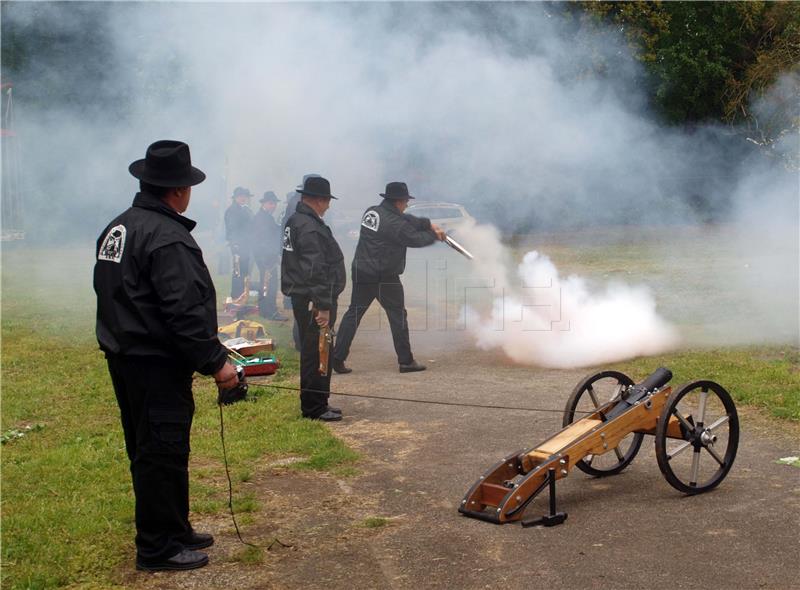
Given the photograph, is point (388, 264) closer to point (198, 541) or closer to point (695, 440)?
point (695, 440)

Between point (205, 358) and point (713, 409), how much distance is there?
4496 millimetres

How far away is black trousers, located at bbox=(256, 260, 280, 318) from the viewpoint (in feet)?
44.0

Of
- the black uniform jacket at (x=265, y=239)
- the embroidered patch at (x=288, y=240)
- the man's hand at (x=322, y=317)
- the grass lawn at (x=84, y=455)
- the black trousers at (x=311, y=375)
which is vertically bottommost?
the grass lawn at (x=84, y=455)

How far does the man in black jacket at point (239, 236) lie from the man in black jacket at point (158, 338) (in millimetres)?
9895

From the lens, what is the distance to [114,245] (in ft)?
13.8

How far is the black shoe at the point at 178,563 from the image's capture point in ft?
14.0

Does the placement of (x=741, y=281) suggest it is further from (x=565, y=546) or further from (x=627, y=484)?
(x=565, y=546)

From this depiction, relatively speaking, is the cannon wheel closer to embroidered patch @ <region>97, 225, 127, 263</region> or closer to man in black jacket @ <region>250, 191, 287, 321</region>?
embroidered patch @ <region>97, 225, 127, 263</region>

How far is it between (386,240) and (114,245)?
5.09 metres

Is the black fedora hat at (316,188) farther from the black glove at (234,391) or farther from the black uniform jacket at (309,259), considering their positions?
the black glove at (234,391)

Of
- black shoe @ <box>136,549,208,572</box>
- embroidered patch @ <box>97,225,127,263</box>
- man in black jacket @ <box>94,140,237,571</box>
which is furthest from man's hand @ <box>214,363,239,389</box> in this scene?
black shoe @ <box>136,549,208,572</box>

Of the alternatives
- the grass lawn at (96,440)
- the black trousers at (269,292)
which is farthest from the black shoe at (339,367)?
the black trousers at (269,292)

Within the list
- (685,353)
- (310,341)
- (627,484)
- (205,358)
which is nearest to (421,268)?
(685,353)

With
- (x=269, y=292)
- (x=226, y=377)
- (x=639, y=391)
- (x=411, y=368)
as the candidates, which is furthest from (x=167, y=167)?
(x=269, y=292)
